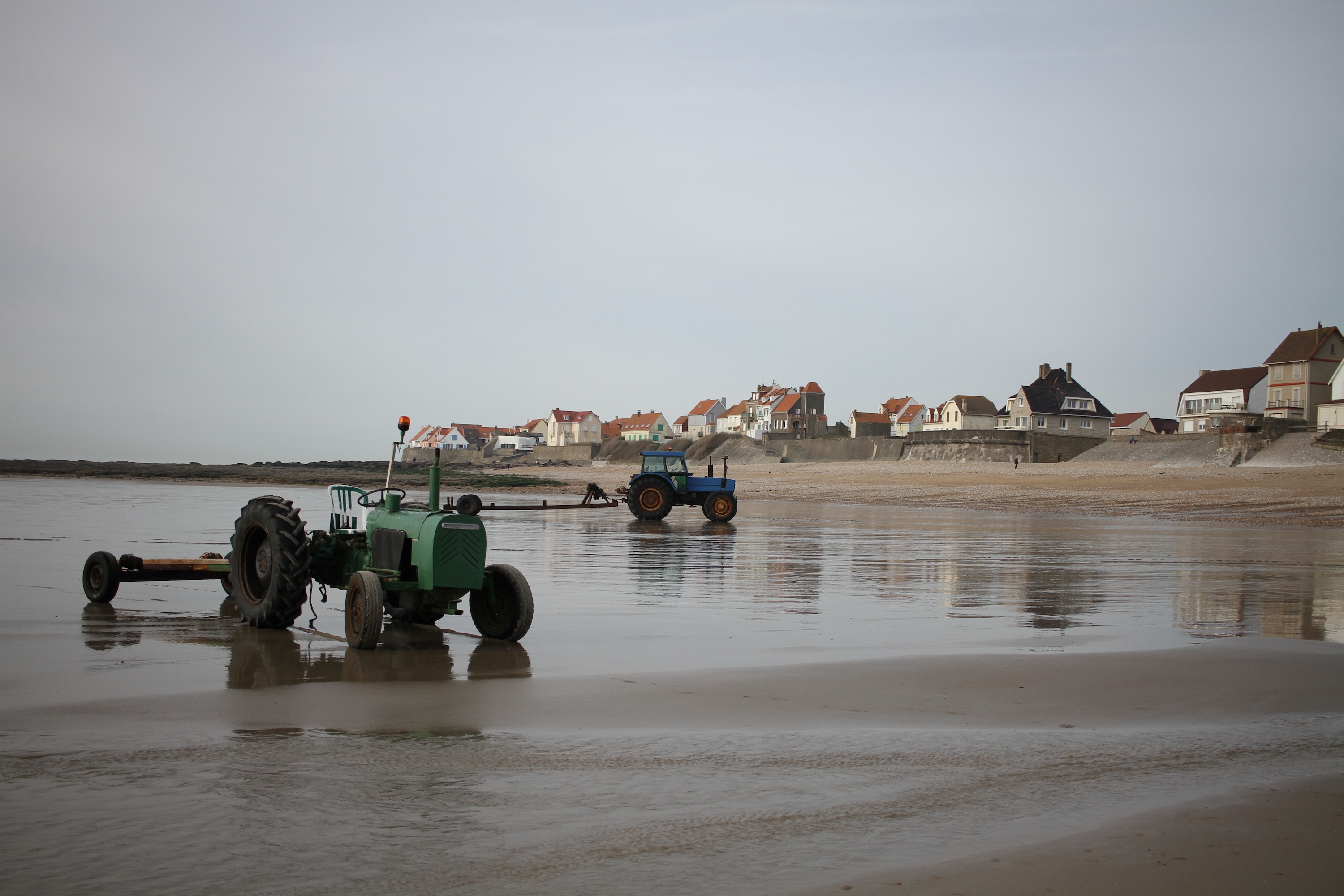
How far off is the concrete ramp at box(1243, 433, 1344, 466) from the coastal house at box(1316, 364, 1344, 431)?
5270 mm

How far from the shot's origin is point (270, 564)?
7621mm

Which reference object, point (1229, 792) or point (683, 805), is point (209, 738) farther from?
point (1229, 792)

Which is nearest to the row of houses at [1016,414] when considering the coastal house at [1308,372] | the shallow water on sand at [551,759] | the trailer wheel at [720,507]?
the coastal house at [1308,372]

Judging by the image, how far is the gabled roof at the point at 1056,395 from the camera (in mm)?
74938

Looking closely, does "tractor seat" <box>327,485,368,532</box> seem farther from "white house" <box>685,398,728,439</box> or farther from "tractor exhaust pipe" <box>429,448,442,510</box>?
"white house" <box>685,398,728,439</box>

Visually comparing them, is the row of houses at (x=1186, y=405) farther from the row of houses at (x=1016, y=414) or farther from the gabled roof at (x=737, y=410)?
the gabled roof at (x=737, y=410)

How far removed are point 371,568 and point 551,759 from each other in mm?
3938

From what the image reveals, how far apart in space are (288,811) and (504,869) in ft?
3.05

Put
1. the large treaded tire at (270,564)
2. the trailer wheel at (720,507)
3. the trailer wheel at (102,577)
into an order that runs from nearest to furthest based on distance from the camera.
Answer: the large treaded tire at (270,564) < the trailer wheel at (102,577) < the trailer wheel at (720,507)

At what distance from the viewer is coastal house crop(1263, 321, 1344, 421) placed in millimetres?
55281

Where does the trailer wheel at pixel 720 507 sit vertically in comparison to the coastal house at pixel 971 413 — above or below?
below

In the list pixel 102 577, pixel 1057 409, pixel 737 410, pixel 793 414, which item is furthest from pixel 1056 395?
pixel 102 577

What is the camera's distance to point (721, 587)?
36.0 ft

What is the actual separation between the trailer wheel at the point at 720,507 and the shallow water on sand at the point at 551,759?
12969mm
